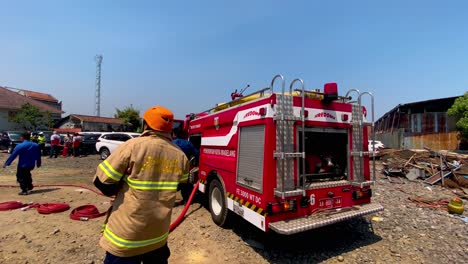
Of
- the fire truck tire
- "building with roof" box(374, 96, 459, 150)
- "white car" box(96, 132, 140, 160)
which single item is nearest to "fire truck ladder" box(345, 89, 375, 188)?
the fire truck tire

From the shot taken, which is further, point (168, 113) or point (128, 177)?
point (168, 113)

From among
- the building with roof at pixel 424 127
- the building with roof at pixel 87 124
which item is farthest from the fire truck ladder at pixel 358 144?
the building with roof at pixel 87 124

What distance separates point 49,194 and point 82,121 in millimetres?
35958

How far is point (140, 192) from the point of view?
210 centimetres

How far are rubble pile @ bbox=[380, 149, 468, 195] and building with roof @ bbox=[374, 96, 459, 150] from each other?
54.2 feet

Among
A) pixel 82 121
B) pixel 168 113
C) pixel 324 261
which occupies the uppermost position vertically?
pixel 82 121

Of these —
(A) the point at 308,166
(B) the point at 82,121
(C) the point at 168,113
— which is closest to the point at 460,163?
(A) the point at 308,166

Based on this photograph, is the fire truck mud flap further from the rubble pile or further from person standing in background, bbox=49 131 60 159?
person standing in background, bbox=49 131 60 159

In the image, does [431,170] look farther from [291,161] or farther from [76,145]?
[76,145]

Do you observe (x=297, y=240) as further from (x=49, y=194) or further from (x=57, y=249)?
(x=49, y=194)

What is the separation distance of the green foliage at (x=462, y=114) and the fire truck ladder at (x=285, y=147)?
87.6ft

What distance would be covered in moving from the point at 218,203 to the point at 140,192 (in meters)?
3.50

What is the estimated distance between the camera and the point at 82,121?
39.2 meters

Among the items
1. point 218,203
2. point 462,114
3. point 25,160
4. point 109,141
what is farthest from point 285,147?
point 462,114
